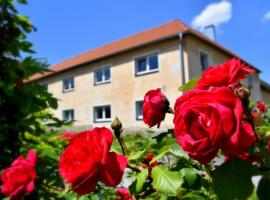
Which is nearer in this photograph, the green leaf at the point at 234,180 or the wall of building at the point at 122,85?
the green leaf at the point at 234,180

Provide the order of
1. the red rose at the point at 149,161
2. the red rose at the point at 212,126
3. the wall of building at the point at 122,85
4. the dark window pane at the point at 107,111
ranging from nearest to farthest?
the red rose at the point at 212,126
the red rose at the point at 149,161
the wall of building at the point at 122,85
the dark window pane at the point at 107,111

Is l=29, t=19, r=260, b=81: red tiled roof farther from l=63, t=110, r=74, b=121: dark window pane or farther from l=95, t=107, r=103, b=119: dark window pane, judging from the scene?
l=95, t=107, r=103, b=119: dark window pane

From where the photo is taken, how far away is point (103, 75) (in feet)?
66.3

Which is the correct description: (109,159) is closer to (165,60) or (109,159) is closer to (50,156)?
(50,156)

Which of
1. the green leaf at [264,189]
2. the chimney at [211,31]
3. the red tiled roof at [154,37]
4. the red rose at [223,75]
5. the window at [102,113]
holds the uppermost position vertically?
the chimney at [211,31]

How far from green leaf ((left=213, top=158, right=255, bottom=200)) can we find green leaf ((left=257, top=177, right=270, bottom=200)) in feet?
0.12

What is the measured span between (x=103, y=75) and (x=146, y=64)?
371 centimetres

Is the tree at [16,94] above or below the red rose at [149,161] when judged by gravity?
above

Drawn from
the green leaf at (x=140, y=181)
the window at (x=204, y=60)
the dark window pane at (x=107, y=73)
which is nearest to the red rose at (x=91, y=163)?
the green leaf at (x=140, y=181)

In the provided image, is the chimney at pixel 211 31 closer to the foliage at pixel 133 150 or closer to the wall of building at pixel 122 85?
the wall of building at pixel 122 85

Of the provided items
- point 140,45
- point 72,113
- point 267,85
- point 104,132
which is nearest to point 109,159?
point 104,132

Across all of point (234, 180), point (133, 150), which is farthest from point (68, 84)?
point (234, 180)

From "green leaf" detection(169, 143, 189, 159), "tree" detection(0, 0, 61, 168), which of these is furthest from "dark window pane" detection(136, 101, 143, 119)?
"green leaf" detection(169, 143, 189, 159)

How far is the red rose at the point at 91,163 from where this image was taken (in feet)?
2.50
